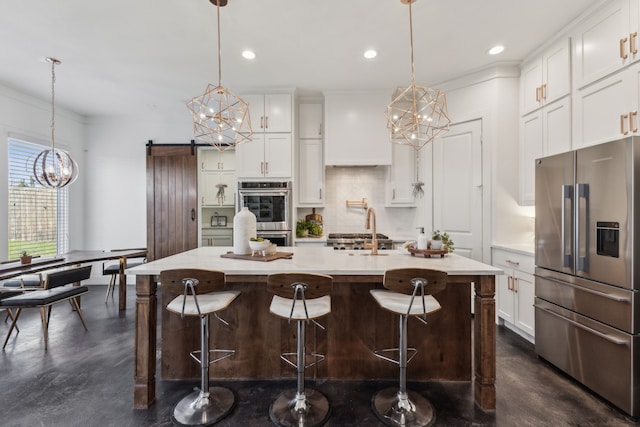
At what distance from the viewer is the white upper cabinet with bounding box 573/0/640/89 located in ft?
6.81

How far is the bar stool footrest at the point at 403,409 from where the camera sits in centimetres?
175

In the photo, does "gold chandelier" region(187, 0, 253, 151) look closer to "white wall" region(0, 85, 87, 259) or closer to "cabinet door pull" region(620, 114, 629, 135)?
"cabinet door pull" region(620, 114, 629, 135)

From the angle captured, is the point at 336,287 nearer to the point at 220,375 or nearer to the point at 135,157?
the point at 220,375

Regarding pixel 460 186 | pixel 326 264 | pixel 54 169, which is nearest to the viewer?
pixel 326 264

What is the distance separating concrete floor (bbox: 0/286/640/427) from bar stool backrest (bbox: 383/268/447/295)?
0.89 m

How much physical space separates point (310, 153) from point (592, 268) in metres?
3.25

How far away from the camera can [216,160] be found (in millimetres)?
5012

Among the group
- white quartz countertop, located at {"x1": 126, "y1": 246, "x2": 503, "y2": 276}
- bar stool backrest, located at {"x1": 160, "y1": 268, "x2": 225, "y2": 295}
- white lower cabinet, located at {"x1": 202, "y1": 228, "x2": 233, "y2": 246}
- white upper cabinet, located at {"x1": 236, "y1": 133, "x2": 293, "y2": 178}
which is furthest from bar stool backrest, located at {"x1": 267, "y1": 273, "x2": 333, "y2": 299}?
white lower cabinet, located at {"x1": 202, "y1": 228, "x2": 233, "y2": 246}

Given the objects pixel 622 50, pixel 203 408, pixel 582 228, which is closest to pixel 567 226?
pixel 582 228

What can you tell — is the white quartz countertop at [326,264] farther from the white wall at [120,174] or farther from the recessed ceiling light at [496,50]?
the white wall at [120,174]

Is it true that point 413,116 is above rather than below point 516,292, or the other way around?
above

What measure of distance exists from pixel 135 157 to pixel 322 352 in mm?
4805

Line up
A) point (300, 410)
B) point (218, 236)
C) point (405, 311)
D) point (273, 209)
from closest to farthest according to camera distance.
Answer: point (405, 311) → point (300, 410) → point (273, 209) → point (218, 236)

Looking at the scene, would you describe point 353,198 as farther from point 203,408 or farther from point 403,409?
point 203,408
